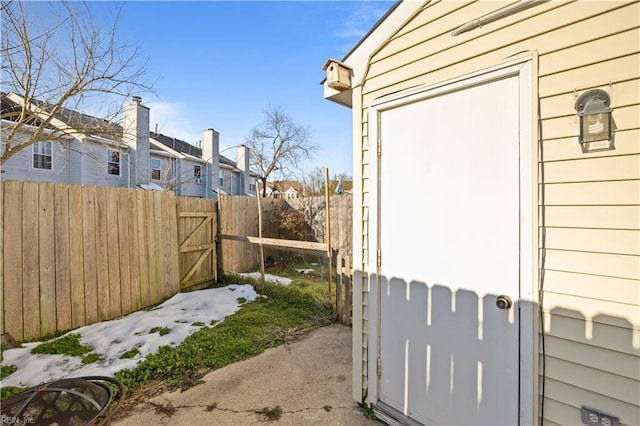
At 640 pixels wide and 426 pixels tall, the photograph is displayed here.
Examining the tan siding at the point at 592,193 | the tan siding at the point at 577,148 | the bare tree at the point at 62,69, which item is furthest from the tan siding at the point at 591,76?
the bare tree at the point at 62,69

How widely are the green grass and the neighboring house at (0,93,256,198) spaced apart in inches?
122

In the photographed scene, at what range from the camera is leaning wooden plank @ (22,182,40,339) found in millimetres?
3348

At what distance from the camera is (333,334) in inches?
152

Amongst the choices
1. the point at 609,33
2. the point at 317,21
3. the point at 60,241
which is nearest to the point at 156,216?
the point at 60,241

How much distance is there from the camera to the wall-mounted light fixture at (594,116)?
1426mm

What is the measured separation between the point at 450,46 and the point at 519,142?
800 millimetres

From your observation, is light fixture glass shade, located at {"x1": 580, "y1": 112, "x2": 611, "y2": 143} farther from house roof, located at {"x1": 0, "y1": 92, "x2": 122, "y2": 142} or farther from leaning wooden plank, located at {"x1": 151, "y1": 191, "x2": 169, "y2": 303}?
leaning wooden plank, located at {"x1": 151, "y1": 191, "x2": 169, "y2": 303}

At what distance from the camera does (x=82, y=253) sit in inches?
153

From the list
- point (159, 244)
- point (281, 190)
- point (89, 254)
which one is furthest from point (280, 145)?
point (89, 254)

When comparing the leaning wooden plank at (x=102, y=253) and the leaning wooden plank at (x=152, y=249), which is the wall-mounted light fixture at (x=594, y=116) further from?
the leaning wooden plank at (x=152, y=249)

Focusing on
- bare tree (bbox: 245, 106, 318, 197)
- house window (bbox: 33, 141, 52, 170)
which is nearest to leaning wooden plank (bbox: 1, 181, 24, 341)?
house window (bbox: 33, 141, 52, 170)

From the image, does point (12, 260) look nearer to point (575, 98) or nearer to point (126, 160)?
point (126, 160)

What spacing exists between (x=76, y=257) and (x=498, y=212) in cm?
475

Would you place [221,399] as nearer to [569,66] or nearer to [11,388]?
[11,388]
